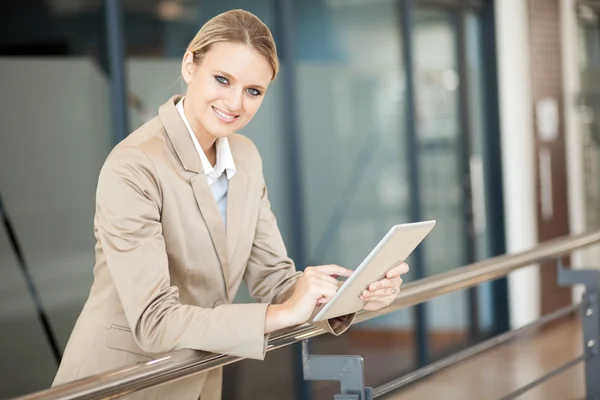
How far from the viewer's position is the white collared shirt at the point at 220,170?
68.9 inches

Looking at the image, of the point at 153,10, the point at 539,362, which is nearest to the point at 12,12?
the point at 153,10

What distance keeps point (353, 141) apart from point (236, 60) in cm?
326

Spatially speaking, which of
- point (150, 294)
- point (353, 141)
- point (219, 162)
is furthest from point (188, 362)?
point (353, 141)

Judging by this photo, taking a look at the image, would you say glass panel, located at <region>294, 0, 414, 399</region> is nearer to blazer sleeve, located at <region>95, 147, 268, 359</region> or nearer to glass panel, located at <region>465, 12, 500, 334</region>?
glass panel, located at <region>465, 12, 500, 334</region>

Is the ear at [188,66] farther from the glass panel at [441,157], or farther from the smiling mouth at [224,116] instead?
the glass panel at [441,157]

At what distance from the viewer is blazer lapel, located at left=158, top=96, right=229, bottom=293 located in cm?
169

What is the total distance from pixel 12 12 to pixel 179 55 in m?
0.87

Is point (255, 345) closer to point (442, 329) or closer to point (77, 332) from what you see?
point (77, 332)

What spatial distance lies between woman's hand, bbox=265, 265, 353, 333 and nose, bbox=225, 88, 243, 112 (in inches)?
13.7

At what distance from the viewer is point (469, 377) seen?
209 inches

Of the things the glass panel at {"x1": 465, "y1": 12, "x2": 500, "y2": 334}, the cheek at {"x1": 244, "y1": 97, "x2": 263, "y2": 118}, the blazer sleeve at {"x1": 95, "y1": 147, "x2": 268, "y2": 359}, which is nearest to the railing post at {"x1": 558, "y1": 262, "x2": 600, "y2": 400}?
the cheek at {"x1": 244, "y1": 97, "x2": 263, "y2": 118}

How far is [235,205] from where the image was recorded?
180cm

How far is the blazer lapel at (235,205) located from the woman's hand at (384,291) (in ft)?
0.97

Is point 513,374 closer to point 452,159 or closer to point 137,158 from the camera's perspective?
point 452,159
